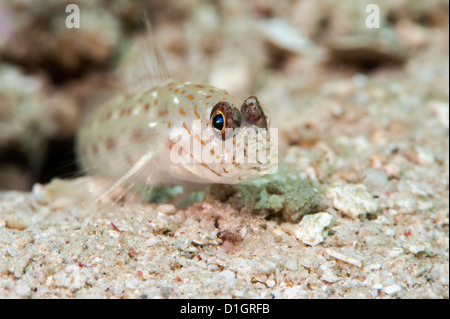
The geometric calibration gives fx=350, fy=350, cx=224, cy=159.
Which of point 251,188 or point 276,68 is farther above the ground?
point 276,68

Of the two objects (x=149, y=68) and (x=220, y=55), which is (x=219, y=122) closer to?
(x=149, y=68)

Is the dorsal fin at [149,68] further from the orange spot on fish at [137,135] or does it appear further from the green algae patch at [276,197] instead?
the green algae patch at [276,197]

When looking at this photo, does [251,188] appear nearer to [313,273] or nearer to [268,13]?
[313,273]

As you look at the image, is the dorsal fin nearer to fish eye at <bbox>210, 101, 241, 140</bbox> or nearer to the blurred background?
fish eye at <bbox>210, 101, 241, 140</bbox>

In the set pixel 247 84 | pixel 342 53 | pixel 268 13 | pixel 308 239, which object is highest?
pixel 268 13

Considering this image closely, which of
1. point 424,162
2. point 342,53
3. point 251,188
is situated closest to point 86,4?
point 342,53
